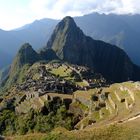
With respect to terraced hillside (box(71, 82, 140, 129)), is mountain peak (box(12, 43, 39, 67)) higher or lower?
higher

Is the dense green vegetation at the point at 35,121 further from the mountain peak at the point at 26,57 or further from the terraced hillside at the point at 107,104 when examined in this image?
the mountain peak at the point at 26,57

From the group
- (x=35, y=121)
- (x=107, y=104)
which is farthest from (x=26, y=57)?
(x=107, y=104)

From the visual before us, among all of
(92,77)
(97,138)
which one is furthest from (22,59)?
(97,138)

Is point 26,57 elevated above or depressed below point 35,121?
above

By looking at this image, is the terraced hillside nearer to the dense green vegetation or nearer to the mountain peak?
the dense green vegetation

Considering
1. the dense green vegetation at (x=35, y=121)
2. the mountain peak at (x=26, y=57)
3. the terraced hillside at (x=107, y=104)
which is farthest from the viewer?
the mountain peak at (x=26, y=57)

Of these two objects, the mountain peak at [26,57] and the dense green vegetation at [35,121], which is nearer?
the dense green vegetation at [35,121]

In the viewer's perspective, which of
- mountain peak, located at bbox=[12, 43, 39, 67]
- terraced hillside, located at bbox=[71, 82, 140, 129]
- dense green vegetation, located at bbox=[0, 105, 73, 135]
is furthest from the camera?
mountain peak, located at bbox=[12, 43, 39, 67]

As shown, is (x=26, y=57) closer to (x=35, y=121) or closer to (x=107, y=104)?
(x=35, y=121)

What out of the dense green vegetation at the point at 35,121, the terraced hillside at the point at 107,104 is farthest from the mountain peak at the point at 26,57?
the terraced hillside at the point at 107,104

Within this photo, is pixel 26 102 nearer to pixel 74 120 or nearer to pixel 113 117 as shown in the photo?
pixel 74 120

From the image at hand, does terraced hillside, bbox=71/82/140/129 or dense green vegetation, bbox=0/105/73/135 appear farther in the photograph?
dense green vegetation, bbox=0/105/73/135

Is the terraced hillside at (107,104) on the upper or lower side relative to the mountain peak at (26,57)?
lower

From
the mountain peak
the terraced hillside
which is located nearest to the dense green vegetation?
the terraced hillside
